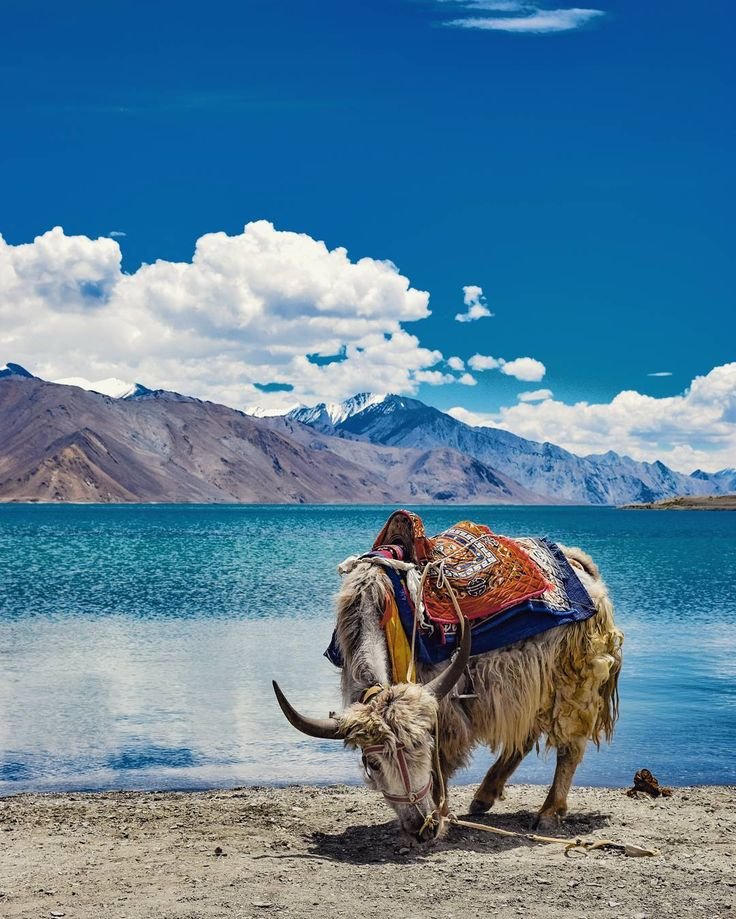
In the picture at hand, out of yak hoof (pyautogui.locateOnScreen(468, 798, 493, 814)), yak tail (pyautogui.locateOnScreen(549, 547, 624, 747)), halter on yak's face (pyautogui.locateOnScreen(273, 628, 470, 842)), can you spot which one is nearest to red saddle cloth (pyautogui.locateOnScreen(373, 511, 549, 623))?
yak tail (pyautogui.locateOnScreen(549, 547, 624, 747))

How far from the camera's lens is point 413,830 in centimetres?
612

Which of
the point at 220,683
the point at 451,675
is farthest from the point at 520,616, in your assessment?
the point at 220,683

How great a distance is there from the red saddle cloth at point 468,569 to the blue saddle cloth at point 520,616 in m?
0.07

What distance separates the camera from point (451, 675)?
609cm

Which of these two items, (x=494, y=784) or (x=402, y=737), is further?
(x=494, y=784)

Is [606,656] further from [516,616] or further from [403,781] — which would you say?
[403,781]

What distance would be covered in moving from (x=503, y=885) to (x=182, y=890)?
1744 mm

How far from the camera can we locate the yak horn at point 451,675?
607 centimetres

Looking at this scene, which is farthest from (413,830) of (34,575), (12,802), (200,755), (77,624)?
(34,575)

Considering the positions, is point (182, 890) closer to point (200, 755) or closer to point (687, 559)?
point (200, 755)

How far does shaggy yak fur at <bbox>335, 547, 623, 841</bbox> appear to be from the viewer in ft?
19.2

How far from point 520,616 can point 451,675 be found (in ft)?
3.42

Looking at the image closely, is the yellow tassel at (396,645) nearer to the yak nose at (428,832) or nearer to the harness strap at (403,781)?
the harness strap at (403,781)

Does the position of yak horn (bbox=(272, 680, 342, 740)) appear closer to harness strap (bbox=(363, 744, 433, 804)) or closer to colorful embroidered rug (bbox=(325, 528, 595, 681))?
harness strap (bbox=(363, 744, 433, 804))
